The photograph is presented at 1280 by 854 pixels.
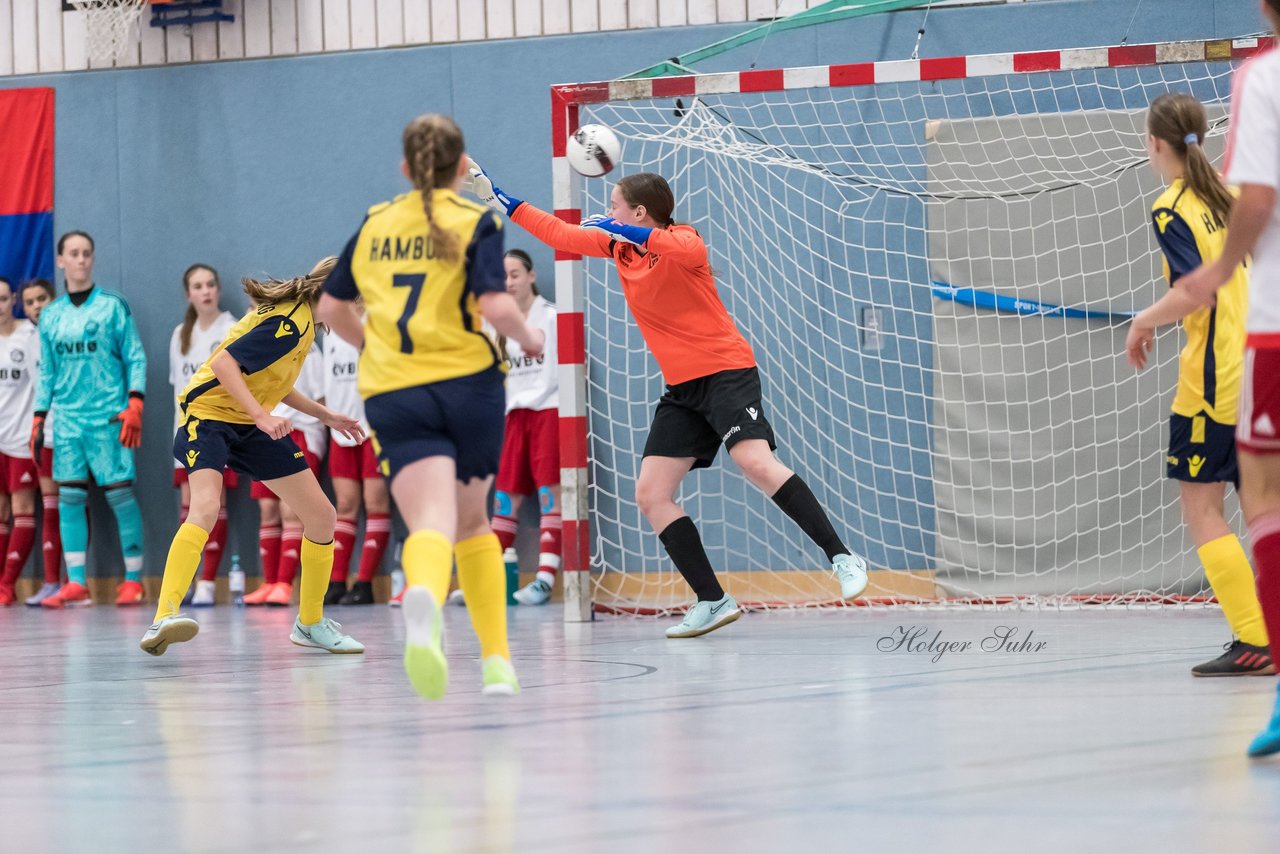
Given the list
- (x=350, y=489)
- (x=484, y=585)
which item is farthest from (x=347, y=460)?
(x=484, y=585)

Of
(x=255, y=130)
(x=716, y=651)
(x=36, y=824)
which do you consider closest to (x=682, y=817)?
(x=36, y=824)

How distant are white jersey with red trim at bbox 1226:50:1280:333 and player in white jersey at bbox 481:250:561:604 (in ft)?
22.1

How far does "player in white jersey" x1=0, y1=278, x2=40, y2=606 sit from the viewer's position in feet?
36.2

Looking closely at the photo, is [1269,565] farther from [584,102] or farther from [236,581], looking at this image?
[236,581]

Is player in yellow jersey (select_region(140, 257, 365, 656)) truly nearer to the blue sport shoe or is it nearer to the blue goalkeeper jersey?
the blue sport shoe

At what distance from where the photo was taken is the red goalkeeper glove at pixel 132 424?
10.5m

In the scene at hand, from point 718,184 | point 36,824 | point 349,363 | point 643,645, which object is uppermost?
point 718,184

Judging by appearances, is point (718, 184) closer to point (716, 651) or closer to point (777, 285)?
point (777, 285)

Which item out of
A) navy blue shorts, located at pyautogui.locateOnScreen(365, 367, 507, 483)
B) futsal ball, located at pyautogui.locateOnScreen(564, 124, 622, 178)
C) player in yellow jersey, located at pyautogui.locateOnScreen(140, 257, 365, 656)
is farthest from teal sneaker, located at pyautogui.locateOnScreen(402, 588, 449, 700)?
futsal ball, located at pyautogui.locateOnScreen(564, 124, 622, 178)

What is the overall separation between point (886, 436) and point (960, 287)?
38.0 inches

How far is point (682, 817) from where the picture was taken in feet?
9.11

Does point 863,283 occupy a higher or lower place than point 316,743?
higher

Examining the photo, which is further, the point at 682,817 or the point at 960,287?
the point at 960,287

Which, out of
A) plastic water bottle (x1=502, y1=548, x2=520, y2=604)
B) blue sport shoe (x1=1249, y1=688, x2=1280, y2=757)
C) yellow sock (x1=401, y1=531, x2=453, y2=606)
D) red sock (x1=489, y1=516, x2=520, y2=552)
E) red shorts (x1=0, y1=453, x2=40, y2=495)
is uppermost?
yellow sock (x1=401, y1=531, x2=453, y2=606)
